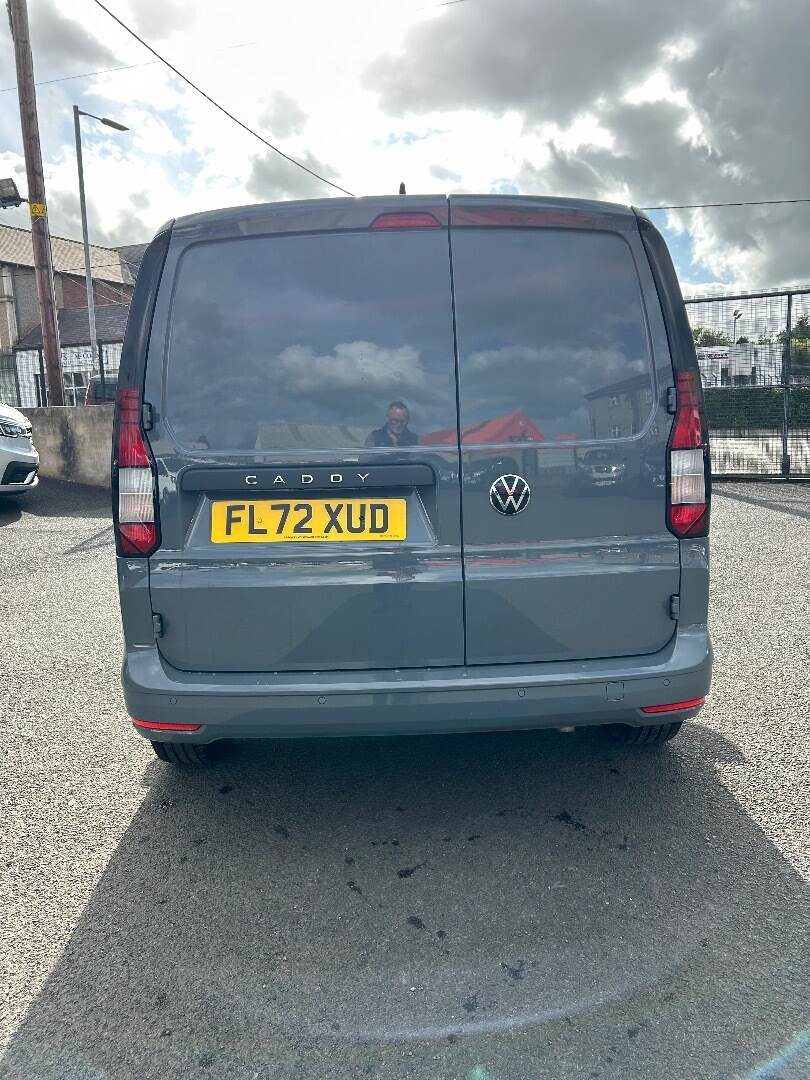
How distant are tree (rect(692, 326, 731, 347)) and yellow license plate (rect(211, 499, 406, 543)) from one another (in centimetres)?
980

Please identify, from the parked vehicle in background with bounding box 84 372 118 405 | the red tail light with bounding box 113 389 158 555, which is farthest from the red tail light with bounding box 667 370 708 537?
the parked vehicle in background with bounding box 84 372 118 405

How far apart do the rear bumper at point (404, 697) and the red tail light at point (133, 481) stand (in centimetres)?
37

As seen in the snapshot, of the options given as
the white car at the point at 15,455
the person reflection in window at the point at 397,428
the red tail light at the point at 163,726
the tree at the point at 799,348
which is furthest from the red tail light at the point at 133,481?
the tree at the point at 799,348

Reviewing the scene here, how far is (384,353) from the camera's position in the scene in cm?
249

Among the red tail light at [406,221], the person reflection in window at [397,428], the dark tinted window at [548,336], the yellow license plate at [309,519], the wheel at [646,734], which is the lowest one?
the wheel at [646,734]

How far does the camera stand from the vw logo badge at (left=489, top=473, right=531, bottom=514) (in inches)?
99.3

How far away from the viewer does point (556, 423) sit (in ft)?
8.26

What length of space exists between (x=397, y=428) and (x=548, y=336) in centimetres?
53

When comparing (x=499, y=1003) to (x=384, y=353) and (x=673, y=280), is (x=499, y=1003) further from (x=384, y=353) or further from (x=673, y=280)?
(x=673, y=280)

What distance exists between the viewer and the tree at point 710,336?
1117 cm

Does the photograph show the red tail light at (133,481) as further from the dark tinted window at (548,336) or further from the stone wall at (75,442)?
the stone wall at (75,442)

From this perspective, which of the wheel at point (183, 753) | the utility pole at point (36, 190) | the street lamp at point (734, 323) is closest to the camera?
the wheel at point (183, 753)

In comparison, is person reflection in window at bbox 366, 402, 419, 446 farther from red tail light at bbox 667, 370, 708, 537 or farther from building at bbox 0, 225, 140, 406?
building at bbox 0, 225, 140, 406

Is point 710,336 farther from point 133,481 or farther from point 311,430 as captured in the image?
point 133,481
